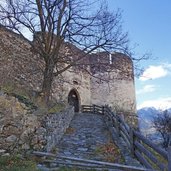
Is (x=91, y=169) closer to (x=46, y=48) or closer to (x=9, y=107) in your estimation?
(x=9, y=107)

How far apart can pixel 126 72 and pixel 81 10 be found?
10.6ft

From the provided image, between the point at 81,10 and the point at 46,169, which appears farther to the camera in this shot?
the point at 81,10

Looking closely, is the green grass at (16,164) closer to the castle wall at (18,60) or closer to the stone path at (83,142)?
the stone path at (83,142)

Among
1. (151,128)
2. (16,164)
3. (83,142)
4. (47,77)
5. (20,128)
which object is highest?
(47,77)

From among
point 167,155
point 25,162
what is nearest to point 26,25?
point 25,162

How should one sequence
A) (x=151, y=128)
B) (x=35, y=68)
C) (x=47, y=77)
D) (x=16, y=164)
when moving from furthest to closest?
1. (x=151, y=128)
2. (x=35, y=68)
3. (x=47, y=77)
4. (x=16, y=164)

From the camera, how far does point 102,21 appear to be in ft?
42.7

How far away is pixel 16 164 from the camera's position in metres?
6.17

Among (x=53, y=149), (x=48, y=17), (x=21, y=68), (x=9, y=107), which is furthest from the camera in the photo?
(x=21, y=68)

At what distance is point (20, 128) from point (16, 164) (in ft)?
3.44

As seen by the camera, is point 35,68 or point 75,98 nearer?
point 35,68

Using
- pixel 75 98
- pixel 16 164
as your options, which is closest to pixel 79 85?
pixel 75 98

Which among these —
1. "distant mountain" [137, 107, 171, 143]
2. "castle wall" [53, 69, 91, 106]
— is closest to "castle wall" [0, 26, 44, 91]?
"castle wall" [53, 69, 91, 106]

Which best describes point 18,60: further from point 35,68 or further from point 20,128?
point 20,128
